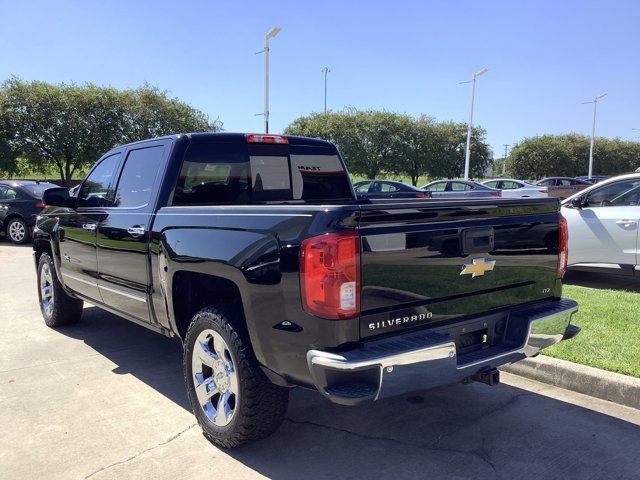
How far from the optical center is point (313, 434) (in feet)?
11.5

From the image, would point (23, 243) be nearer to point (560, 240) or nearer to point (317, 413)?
point (317, 413)

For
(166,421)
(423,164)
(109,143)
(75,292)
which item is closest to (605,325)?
(166,421)

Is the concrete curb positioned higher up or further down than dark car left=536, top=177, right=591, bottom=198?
further down

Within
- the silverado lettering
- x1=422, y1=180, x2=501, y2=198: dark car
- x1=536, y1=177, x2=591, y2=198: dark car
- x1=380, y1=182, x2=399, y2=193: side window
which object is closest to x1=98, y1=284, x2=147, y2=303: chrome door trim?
the silverado lettering

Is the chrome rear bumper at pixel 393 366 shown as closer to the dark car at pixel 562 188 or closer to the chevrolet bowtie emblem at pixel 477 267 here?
the chevrolet bowtie emblem at pixel 477 267

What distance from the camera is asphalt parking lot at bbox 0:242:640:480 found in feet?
10.1

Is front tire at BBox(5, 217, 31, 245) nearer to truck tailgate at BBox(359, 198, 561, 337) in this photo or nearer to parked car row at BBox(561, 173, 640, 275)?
parked car row at BBox(561, 173, 640, 275)

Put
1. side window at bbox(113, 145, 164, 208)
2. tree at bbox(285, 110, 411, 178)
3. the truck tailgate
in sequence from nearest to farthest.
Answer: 1. the truck tailgate
2. side window at bbox(113, 145, 164, 208)
3. tree at bbox(285, 110, 411, 178)

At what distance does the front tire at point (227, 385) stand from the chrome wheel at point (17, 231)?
12473 millimetres

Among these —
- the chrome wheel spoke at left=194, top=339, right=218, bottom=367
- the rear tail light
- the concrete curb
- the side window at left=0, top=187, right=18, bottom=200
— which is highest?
the rear tail light

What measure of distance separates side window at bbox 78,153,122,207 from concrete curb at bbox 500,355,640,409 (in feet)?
12.7

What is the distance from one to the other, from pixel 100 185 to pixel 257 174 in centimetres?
173

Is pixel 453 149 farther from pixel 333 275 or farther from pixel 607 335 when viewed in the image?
pixel 333 275

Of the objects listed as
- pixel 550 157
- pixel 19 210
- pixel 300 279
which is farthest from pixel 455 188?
pixel 550 157
